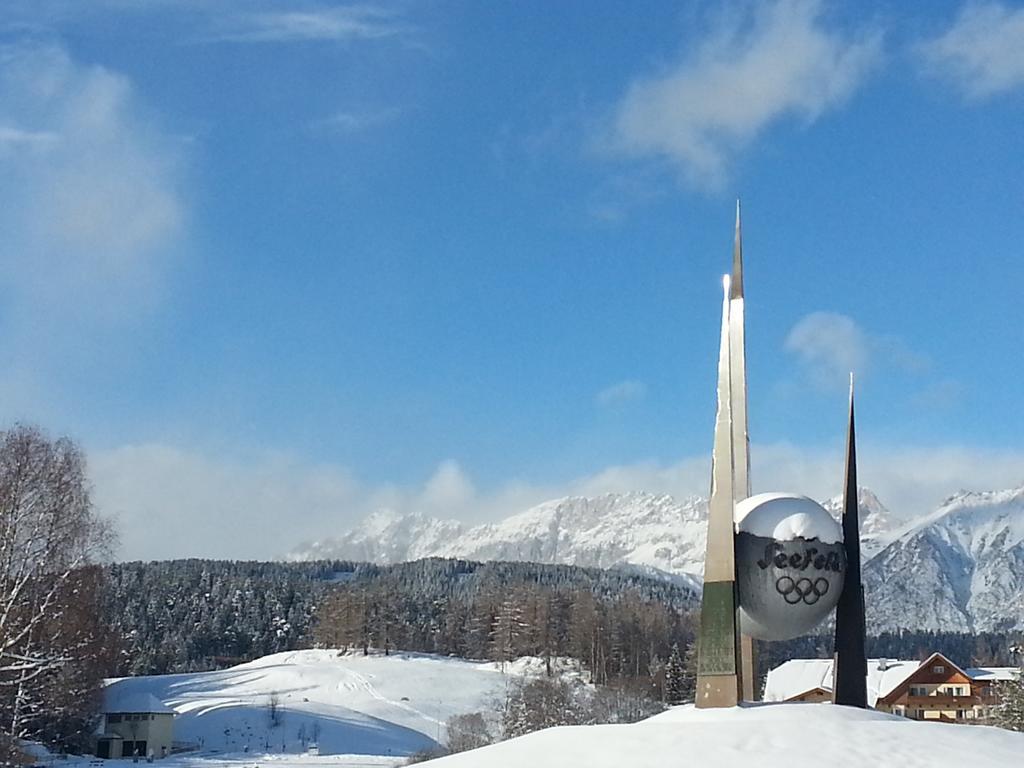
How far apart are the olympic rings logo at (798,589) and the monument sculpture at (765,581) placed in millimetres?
14

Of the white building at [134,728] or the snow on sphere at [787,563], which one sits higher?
the snow on sphere at [787,563]

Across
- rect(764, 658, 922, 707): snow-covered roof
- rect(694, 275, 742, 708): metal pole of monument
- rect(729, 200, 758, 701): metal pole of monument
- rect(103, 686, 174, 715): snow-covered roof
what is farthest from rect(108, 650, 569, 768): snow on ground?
rect(694, 275, 742, 708): metal pole of monument

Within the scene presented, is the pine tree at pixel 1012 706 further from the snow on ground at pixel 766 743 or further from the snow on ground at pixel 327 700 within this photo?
the snow on ground at pixel 766 743

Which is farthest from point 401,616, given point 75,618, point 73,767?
point 75,618

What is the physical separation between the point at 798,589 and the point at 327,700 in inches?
2782

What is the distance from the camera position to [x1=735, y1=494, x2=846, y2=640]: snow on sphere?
688 inches

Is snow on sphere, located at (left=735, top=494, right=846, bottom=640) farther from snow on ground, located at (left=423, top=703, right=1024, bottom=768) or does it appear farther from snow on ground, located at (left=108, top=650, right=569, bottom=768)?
snow on ground, located at (left=108, top=650, right=569, bottom=768)

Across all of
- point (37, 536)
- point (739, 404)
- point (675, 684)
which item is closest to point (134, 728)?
point (675, 684)

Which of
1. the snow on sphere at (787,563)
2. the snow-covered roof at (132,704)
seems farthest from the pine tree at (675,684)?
the snow on sphere at (787,563)

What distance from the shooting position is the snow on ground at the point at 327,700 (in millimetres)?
64750

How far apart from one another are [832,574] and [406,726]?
193 ft

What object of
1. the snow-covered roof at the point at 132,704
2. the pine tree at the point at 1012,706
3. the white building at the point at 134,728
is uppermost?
the pine tree at the point at 1012,706

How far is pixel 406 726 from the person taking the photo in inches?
2869

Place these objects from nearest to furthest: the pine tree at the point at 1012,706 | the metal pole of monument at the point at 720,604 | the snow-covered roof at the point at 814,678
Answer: the metal pole of monument at the point at 720,604, the pine tree at the point at 1012,706, the snow-covered roof at the point at 814,678
